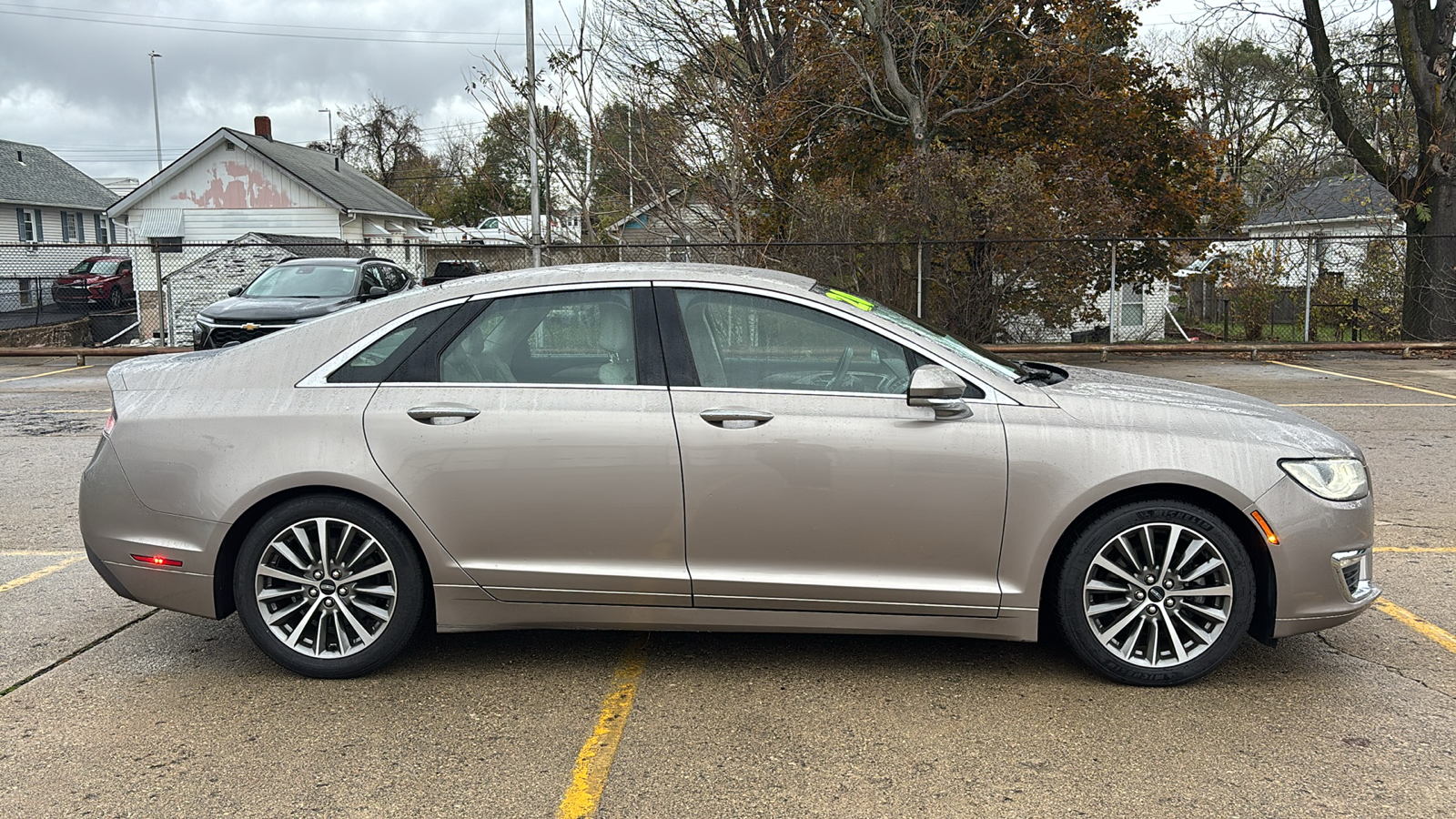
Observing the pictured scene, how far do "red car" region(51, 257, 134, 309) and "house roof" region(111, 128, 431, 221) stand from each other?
1856 millimetres

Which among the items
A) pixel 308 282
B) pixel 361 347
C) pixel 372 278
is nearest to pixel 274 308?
pixel 308 282

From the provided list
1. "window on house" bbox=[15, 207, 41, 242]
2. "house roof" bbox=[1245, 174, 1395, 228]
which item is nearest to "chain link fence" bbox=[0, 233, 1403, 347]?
"house roof" bbox=[1245, 174, 1395, 228]

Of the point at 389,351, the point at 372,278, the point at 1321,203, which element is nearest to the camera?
the point at 389,351

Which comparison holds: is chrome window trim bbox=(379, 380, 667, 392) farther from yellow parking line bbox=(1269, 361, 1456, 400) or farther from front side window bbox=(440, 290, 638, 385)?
yellow parking line bbox=(1269, 361, 1456, 400)

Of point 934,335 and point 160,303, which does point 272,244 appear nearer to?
point 160,303

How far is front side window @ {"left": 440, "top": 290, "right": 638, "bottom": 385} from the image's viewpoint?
4254mm

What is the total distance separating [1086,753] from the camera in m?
3.58

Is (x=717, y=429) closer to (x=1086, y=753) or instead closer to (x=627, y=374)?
(x=627, y=374)

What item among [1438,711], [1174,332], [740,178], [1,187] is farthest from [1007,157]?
[1,187]

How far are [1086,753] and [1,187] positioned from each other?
53183mm

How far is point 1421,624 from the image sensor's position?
4.82m

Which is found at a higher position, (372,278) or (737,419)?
(372,278)

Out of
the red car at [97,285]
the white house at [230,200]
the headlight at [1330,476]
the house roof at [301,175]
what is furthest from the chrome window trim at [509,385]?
the house roof at [301,175]

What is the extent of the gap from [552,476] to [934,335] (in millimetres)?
1612
